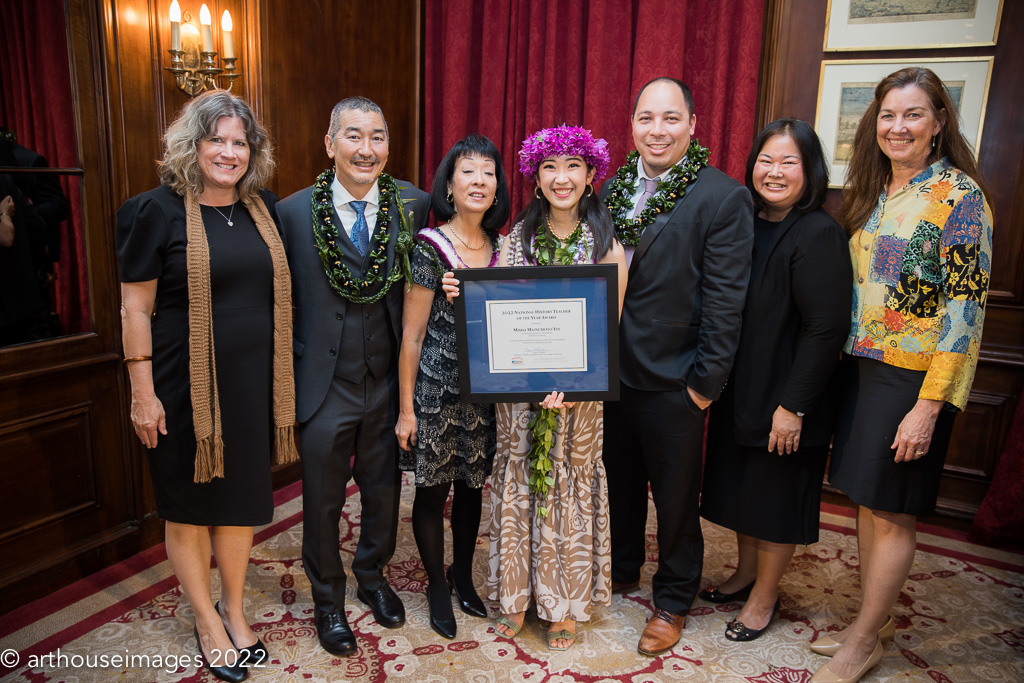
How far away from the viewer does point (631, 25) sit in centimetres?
391

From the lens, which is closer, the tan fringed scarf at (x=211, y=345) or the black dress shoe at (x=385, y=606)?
the tan fringed scarf at (x=211, y=345)

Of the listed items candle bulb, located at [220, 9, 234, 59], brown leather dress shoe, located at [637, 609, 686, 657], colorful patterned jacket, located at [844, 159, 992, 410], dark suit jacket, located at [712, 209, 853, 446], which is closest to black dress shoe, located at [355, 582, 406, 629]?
brown leather dress shoe, located at [637, 609, 686, 657]

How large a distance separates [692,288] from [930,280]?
2.29 ft

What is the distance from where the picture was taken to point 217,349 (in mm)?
2174

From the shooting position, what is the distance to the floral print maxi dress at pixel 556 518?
94.3 inches

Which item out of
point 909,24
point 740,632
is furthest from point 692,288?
point 909,24

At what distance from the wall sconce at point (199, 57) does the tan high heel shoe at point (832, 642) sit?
3.28 m

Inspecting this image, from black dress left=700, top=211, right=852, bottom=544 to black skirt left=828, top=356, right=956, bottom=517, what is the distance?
15 cm

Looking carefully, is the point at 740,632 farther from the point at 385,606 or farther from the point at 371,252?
the point at 371,252

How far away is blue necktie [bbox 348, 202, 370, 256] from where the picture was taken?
2.32 metres

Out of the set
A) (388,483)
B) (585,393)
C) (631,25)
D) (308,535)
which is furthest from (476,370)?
(631,25)

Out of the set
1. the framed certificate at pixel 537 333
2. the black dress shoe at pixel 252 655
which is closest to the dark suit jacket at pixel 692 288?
the framed certificate at pixel 537 333

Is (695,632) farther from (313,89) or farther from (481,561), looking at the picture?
(313,89)

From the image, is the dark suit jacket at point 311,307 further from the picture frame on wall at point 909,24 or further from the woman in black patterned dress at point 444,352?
the picture frame on wall at point 909,24
